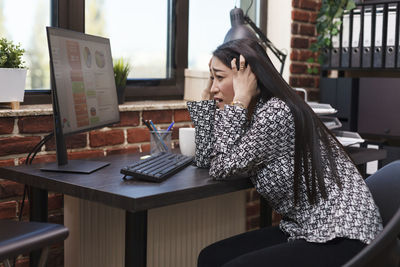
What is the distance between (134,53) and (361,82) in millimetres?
1226

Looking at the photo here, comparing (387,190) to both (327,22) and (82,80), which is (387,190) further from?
(327,22)

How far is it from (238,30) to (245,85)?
0.63 metres

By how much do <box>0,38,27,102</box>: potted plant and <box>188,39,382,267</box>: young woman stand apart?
731mm

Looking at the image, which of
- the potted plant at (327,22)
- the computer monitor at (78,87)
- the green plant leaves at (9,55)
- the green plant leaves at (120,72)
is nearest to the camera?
the computer monitor at (78,87)

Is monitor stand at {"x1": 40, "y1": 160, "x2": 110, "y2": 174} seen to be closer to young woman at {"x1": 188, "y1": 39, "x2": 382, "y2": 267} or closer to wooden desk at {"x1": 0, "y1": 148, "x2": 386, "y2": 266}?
wooden desk at {"x1": 0, "y1": 148, "x2": 386, "y2": 266}

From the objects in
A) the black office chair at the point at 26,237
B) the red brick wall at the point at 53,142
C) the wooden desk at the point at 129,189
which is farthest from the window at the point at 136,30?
the black office chair at the point at 26,237

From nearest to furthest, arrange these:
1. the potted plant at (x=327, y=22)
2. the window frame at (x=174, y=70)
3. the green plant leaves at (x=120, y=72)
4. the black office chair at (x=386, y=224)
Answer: the black office chair at (x=386, y=224)
the green plant leaves at (x=120, y=72)
the window frame at (x=174, y=70)
the potted plant at (x=327, y=22)

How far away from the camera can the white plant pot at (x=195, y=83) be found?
2.67m

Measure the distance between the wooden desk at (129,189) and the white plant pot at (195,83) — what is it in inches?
34.8

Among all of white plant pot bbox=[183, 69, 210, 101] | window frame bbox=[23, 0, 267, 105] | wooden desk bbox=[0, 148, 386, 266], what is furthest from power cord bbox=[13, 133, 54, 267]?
white plant pot bbox=[183, 69, 210, 101]

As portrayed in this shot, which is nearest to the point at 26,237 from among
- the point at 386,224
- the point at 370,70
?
the point at 386,224

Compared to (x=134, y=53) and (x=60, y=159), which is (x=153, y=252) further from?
(x=134, y=53)

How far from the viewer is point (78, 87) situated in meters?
1.76

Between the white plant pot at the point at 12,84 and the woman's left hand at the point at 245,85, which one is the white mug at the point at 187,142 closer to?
the woman's left hand at the point at 245,85
